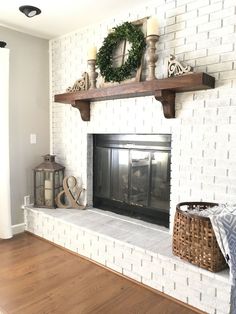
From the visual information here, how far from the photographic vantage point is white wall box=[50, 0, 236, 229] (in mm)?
1962

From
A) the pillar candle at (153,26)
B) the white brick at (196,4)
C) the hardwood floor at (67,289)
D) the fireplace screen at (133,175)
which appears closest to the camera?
the hardwood floor at (67,289)

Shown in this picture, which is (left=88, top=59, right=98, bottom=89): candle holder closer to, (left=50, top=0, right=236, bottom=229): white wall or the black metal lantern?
(left=50, top=0, right=236, bottom=229): white wall

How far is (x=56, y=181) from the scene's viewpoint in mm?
3119

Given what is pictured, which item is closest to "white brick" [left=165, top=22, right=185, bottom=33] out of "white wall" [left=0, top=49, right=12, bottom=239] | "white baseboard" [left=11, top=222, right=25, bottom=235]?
"white wall" [left=0, top=49, right=12, bottom=239]

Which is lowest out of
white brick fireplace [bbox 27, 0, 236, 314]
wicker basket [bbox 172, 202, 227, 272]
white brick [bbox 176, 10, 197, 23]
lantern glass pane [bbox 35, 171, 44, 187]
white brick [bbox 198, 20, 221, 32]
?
wicker basket [bbox 172, 202, 227, 272]

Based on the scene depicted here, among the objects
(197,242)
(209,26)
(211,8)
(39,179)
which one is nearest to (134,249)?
(197,242)

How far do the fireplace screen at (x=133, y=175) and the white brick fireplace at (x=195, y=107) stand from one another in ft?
0.51

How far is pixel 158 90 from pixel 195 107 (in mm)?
317

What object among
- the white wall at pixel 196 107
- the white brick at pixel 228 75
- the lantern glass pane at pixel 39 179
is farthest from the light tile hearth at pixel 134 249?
the white brick at pixel 228 75

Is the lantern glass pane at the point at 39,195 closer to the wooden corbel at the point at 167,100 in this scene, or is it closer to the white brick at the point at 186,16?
the wooden corbel at the point at 167,100

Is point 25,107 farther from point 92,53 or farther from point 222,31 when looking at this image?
point 222,31

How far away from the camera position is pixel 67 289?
2037 millimetres

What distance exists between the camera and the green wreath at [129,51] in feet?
7.65

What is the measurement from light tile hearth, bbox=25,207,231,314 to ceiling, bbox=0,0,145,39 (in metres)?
1.93
